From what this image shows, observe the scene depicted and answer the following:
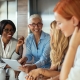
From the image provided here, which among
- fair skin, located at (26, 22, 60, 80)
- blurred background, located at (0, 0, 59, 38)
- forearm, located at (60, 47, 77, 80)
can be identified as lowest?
fair skin, located at (26, 22, 60, 80)

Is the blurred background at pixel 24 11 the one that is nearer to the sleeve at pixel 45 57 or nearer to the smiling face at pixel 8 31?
the smiling face at pixel 8 31

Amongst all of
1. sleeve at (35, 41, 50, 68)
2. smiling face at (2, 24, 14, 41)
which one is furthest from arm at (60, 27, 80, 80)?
smiling face at (2, 24, 14, 41)

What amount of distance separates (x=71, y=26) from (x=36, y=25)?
137 cm

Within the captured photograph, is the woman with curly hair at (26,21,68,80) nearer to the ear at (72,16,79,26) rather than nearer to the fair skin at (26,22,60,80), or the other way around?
the fair skin at (26,22,60,80)

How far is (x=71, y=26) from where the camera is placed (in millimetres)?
943

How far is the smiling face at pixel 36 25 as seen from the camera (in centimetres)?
229

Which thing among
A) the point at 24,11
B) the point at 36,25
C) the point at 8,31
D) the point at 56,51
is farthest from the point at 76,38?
the point at 24,11

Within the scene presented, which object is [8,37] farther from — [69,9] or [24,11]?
[69,9]

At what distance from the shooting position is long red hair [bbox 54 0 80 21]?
0.90 m

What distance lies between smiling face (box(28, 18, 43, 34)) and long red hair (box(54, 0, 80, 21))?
1.35 m

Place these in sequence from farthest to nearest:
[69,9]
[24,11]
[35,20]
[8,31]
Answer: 1. [24,11]
2. [8,31]
3. [35,20]
4. [69,9]

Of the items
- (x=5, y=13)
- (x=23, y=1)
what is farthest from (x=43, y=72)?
(x=5, y=13)

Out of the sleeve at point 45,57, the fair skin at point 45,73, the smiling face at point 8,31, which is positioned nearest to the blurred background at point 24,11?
the smiling face at point 8,31

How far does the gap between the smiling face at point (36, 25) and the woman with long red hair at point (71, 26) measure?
1321 millimetres
